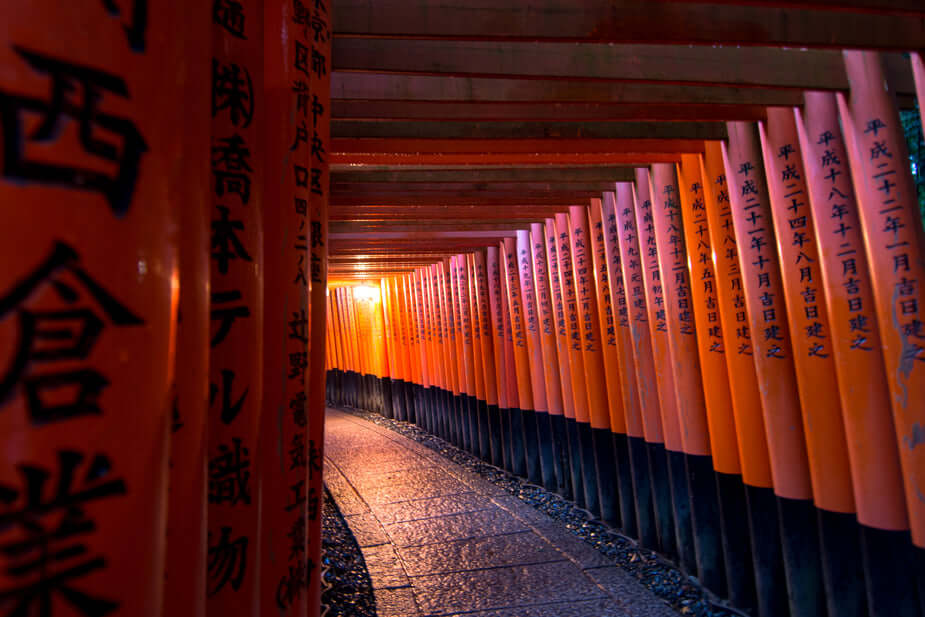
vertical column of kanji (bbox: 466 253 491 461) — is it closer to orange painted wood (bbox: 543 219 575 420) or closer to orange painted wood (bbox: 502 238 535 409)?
orange painted wood (bbox: 502 238 535 409)

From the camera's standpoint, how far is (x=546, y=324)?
9023mm

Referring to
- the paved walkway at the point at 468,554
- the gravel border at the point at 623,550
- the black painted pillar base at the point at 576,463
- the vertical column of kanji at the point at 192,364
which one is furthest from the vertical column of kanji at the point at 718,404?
the vertical column of kanji at the point at 192,364

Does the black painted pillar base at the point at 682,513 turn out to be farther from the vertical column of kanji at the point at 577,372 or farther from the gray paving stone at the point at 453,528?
the gray paving stone at the point at 453,528

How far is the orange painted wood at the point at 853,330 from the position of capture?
12.4 ft

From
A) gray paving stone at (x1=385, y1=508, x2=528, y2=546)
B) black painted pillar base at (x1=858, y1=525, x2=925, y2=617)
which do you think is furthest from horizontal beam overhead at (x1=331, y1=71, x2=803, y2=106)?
gray paving stone at (x1=385, y1=508, x2=528, y2=546)

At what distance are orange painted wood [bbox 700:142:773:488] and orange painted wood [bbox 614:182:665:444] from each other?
1274 mm

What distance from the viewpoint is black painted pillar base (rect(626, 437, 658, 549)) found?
6641mm

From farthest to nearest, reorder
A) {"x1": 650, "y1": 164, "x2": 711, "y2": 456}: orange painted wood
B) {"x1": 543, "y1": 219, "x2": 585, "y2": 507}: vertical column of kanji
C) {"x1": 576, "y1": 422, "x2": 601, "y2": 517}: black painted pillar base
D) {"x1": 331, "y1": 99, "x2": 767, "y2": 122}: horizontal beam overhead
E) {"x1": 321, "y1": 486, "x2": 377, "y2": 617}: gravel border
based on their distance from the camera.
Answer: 1. {"x1": 543, "y1": 219, "x2": 585, "y2": 507}: vertical column of kanji
2. {"x1": 576, "y1": 422, "x2": 601, "y2": 517}: black painted pillar base
3. {"x1": 650, "y1": 164, "x2": 711, "y2": 456}: orange painted wood
4. {"x1": 321, "y1": 486, "x2": 377, "y2": 617}: gravel border
5. {"x1": 331, "y1": 99, "x2": 767, "y2": 122}: horizontal beam overhead

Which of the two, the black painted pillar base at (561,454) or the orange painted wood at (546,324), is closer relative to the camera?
the black painted pillar base at (561,454)

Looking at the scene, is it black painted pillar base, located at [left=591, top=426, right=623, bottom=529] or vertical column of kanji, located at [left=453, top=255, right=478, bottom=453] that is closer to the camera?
black painted pillar base, located at [left=591, top=426, right=623, bottom=529]

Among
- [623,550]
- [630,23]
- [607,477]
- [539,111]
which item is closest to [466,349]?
[607,477]

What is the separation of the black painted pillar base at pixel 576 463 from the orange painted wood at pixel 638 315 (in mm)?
1798

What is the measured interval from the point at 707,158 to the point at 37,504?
18.4ft

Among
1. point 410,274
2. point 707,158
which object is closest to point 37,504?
point 707,158
